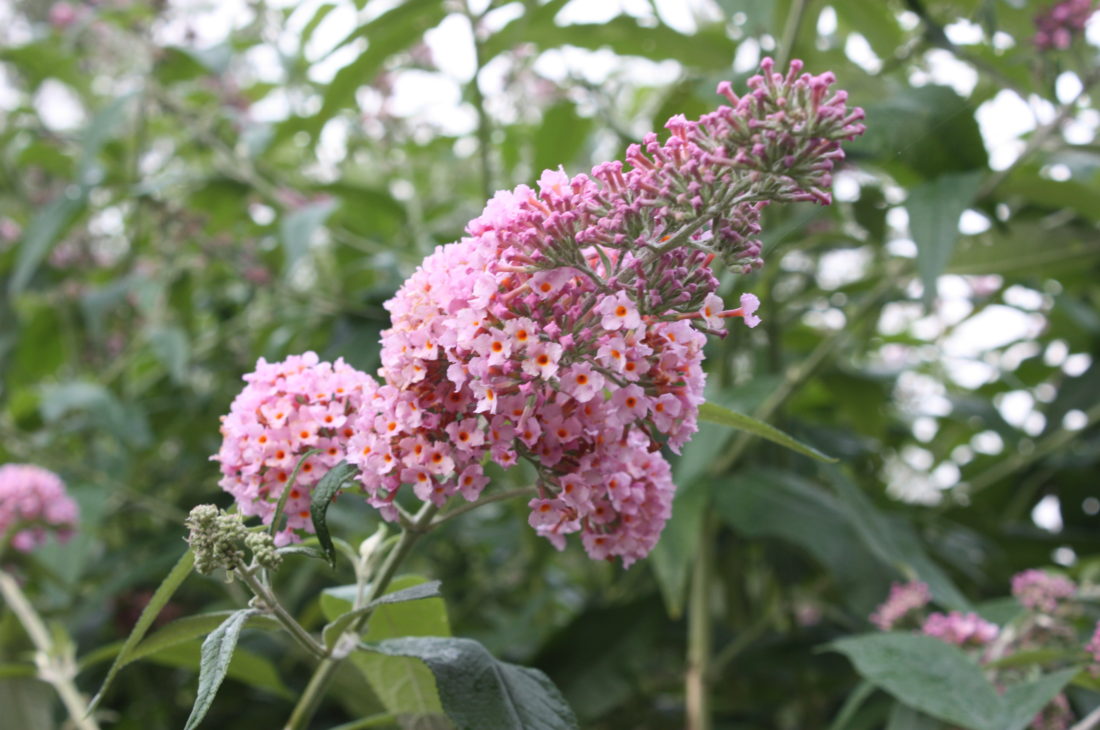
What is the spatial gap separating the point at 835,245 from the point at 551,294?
1.08 meters

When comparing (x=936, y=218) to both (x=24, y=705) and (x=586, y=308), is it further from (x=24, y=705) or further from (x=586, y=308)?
(x=24, y=705)

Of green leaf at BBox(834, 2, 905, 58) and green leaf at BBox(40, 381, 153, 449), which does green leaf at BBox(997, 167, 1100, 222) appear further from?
green leaf at BBox(40, 381, 153, 449)

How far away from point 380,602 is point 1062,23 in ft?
4.18

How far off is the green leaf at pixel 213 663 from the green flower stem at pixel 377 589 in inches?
5.5

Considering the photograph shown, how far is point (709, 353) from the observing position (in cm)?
165

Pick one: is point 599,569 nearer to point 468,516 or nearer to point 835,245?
point 468,516

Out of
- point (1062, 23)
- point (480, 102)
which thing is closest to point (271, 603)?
point (480, 102)

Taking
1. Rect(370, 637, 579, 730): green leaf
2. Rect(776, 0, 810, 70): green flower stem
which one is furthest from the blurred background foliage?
Rect(370, 637, 579, 730): green leaf

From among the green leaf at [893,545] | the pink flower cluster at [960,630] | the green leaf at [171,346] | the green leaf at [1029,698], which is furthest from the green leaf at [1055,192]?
the green leaf at [171,346]

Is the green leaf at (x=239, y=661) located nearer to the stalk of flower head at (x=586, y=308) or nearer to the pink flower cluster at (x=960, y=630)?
the stalk of flower head at (x=586, y=308)

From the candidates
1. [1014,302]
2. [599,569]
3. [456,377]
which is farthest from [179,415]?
[1014,302]

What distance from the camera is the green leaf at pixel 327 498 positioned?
706 mm

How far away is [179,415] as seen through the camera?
82.2 inches

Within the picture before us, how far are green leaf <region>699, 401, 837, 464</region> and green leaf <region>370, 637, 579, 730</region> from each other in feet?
0.84
